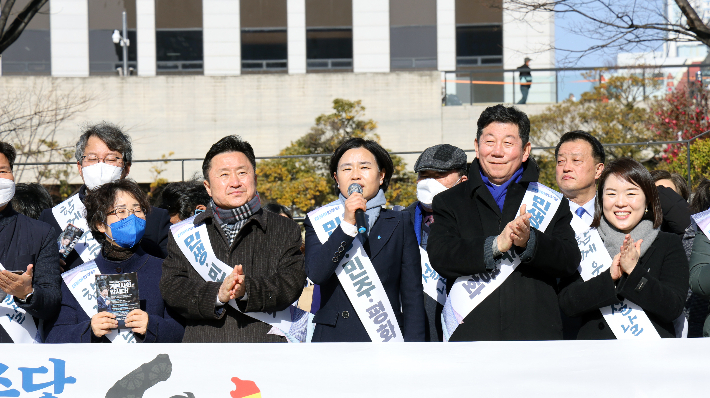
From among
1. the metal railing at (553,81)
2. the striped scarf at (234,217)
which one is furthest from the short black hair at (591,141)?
the metal railing at (553,81)

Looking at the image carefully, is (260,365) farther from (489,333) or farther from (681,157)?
(681,157)

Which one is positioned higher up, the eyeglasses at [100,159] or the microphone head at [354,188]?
the eyeglasses at [100,159]

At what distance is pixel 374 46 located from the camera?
21.2 m

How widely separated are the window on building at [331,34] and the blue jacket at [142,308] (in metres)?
18.2

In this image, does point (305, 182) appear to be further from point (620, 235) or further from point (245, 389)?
point (245, 389)

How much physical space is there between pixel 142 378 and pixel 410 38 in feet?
63.2

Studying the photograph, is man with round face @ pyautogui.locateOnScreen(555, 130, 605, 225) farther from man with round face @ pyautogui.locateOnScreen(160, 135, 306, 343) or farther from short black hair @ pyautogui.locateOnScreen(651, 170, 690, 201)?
man with round face @ pyautogui.locateOnScreen(160, 135, 306, 343)

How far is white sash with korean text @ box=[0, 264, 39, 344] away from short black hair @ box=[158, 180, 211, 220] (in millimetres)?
1676

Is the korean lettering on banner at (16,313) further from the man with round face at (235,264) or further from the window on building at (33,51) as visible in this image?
the window on building at (33,51)

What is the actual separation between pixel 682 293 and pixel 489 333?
95 centimetres

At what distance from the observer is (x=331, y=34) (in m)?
21.3

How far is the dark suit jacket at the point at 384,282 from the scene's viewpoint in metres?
3.58

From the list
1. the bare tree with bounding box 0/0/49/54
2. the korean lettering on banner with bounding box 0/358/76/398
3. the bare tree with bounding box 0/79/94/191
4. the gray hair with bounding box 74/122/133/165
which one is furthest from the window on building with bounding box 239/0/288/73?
the korean lettering on banner with bounding box 0/358/76/398

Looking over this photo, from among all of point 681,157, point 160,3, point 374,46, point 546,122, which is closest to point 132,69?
point 160,3
